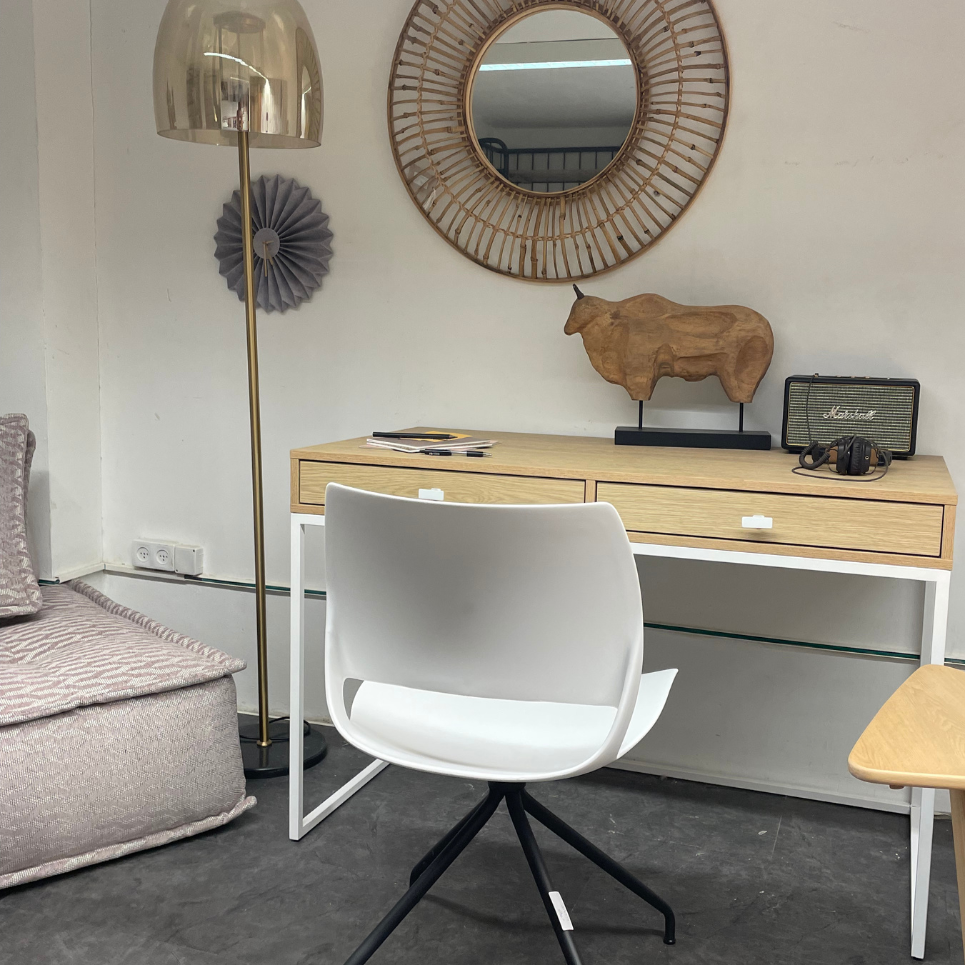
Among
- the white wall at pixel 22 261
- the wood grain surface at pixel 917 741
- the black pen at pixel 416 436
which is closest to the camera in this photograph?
the wood grain surface at pixel 917 741

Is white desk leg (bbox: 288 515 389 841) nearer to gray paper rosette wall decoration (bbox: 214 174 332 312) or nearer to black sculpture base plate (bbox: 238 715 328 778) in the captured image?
black sculpture base plate (bbox: 238 715 328 778)

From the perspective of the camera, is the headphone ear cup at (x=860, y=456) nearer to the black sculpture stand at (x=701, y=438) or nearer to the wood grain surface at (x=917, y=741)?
the black sculpture stand at (x=701, y=438)

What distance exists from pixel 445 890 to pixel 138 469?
4.86ft

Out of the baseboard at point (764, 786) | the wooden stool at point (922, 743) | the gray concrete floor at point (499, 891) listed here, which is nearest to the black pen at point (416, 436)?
the gray concrete floor at point (499, 891)

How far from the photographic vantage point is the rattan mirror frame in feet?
6.67

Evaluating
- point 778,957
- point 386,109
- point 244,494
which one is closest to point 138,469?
point 244,494

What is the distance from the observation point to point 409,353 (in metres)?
2.33

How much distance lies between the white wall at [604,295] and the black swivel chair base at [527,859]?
0.70 meters

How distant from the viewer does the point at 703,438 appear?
1.95 m

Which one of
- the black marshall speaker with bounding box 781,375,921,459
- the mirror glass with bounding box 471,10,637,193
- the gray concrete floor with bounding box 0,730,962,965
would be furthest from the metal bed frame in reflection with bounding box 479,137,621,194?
the gray concrete floor with bounding box 0,730,962,965

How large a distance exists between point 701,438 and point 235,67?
3.88ft

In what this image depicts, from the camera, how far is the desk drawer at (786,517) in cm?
147

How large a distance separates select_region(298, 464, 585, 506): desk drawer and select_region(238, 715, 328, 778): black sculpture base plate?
0.68 m

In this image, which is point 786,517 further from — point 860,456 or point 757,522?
point 860,456
